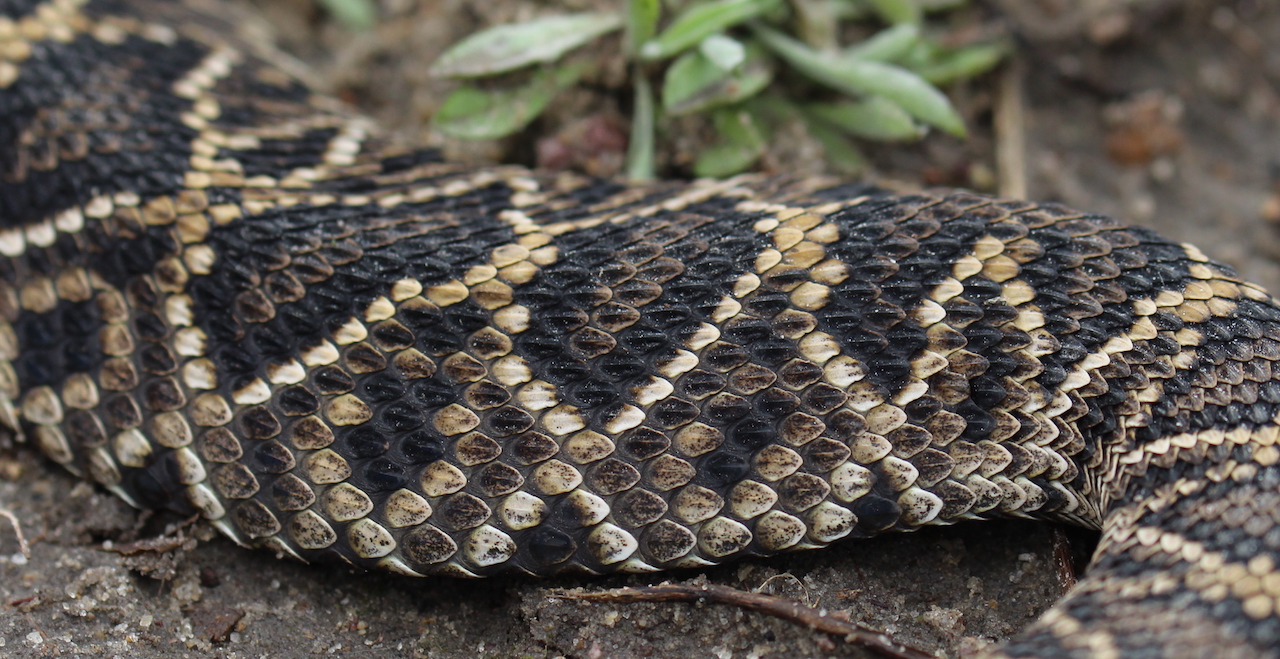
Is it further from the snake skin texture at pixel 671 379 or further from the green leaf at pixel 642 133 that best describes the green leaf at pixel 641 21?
the snake skin texture at pixel 671 379

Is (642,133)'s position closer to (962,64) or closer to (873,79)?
(873,79)

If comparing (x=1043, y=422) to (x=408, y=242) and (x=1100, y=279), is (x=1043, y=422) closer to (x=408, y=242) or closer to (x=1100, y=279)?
(x=1100, y=279)

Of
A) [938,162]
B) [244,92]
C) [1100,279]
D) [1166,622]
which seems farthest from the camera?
[938,162]

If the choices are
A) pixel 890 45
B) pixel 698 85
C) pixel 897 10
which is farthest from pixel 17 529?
pixel 897 10

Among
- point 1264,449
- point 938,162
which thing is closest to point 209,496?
point 1264,449

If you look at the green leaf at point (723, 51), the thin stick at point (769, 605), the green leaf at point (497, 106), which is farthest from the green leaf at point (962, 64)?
the thin stick at point (769, 605)

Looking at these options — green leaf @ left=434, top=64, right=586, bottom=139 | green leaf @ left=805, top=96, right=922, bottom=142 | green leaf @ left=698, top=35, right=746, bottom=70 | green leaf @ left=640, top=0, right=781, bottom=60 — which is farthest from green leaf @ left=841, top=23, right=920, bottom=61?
green leaf @ left=434, top=64, right=586, bottom=139

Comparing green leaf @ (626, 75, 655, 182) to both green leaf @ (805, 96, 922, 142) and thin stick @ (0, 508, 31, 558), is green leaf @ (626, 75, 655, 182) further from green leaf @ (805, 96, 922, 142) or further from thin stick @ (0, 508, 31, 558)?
thin stick @ (0, 508, 31, 558)
